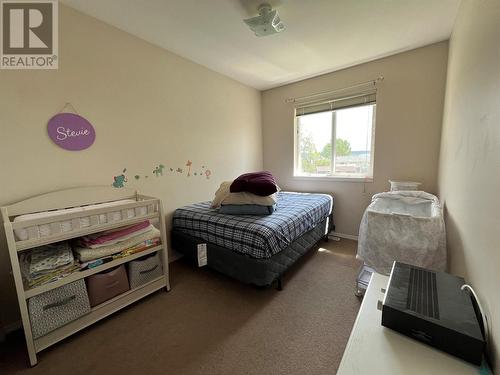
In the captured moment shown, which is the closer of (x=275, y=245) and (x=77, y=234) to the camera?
(x=77, y=234)

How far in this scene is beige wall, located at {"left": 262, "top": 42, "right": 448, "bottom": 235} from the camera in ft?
7.66

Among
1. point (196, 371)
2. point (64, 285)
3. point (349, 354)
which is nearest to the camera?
point (349, 354)

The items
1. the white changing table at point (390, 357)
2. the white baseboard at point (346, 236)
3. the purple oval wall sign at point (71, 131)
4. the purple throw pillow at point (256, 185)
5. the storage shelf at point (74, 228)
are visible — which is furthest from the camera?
the white baseboard at point (346, 236)

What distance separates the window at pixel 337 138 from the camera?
2818mm

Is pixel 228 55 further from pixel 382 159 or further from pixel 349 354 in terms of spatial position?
pixel 349 354

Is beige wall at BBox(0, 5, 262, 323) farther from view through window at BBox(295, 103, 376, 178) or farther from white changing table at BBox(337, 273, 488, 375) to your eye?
white changing table at BBox(337, 273, 488, 375)

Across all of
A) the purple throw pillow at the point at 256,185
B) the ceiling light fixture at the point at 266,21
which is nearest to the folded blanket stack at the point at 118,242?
the purple throw pillow at the point at 256,185

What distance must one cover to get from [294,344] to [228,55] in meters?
2.85

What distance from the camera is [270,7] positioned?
1.65 metres

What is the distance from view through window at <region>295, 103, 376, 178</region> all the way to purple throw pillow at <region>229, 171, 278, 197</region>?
141cm

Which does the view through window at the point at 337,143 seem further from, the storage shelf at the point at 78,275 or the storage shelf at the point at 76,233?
the storage shelf at the point at 78,275

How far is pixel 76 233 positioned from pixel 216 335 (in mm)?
1183

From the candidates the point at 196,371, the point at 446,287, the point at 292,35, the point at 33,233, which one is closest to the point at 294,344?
the point at 196,371

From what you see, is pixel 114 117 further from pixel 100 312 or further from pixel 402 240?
pixel 402 240
